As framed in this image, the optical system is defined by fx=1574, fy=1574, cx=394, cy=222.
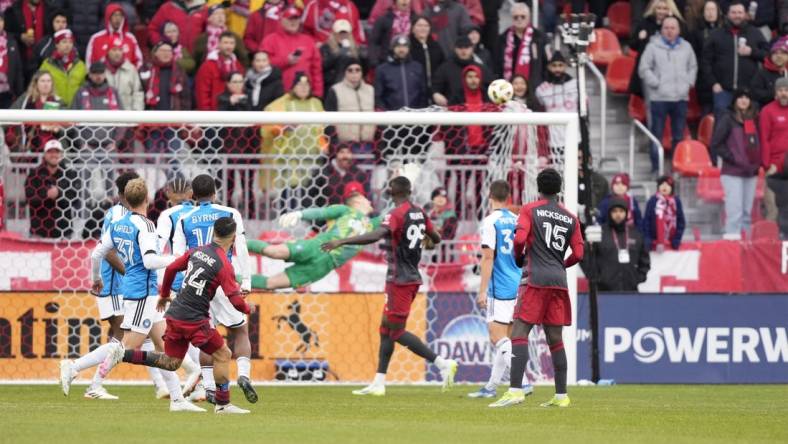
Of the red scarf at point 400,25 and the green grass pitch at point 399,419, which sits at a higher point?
the red scarf at point 400,25

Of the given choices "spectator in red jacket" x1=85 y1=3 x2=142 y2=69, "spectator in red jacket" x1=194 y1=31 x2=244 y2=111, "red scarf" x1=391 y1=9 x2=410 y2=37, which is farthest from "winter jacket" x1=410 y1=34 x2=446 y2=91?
"spectator in red jacket" x1=85 y1=3 x2=142 y2=69

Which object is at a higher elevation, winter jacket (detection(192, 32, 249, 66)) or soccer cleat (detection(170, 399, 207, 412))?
winter jacket (detection(192, 32, 249, 66))

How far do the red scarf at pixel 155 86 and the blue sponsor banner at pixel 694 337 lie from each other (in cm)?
666

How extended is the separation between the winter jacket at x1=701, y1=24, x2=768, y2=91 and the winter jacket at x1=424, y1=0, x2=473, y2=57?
3606 mm

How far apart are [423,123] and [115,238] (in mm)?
4816

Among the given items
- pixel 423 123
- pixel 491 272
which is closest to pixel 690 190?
pixel 423 123

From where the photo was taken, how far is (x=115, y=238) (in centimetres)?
1387

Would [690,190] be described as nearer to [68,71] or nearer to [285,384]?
[285,384]

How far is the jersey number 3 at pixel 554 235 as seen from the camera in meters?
13.3

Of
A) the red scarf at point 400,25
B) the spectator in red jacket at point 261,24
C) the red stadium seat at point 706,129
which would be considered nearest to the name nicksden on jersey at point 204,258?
the spectator in red jacket at point 261,24

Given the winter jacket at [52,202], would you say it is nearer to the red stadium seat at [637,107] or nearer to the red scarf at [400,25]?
the red scarf at [400,25]

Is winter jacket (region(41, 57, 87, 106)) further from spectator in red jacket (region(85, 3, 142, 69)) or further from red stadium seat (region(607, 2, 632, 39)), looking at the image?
red stadium seat (region(607, 2, 632, 39))

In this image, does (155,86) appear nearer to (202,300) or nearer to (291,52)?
(291,52)

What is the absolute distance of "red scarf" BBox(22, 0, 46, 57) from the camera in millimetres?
22359
